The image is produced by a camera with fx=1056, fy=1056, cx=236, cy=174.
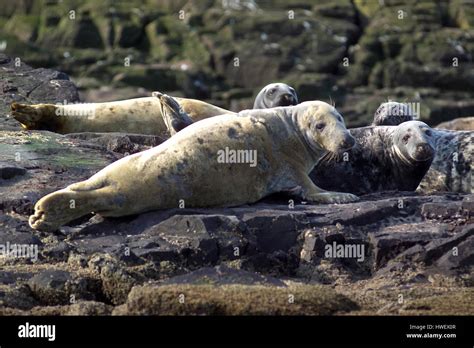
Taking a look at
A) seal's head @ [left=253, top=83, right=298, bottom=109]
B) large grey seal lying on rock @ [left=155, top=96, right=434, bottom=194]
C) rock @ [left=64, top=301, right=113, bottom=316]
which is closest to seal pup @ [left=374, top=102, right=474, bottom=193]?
large grey seal lying on rock @ [left=155, top=96, right=434, bottom=194]

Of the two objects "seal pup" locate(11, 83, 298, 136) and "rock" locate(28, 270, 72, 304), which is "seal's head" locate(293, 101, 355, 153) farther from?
"rock" locate(28, 270, 72, 304)

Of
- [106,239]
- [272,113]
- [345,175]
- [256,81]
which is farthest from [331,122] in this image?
[256,81]

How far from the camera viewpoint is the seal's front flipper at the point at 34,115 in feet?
40.3

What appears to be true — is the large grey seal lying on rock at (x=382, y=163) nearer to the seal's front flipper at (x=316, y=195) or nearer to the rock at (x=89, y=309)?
the seal's front flipper at (x=316, y=195)

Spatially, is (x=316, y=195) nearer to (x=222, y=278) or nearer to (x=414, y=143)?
(x=414, y=143)

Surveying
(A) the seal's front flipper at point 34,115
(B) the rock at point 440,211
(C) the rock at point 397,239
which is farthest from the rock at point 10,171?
(B) the rock at point 440,211

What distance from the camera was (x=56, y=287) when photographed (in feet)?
25.2

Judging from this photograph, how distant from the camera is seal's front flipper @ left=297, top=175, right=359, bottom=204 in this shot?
9.70m

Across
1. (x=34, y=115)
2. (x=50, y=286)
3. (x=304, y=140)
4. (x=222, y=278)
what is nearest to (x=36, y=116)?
(x=34, y=115)

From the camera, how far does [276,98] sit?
13281 mm

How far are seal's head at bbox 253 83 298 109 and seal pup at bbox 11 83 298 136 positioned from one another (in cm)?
81

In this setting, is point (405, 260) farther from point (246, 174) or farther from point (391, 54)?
point (391, 54)

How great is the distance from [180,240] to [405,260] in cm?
181

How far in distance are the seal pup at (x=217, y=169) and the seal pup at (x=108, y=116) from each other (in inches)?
107
